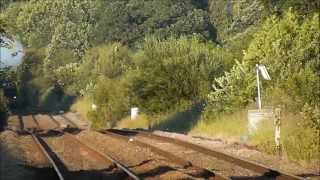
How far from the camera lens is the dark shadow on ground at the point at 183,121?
3697 centimetres

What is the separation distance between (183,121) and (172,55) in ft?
16.2

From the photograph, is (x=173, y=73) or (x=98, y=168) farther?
(x=173, y=73)

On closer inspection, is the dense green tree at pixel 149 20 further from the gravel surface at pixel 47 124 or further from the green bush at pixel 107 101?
the gravel surface at pixel 47 124

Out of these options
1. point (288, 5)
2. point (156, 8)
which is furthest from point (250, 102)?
point (156, 8)

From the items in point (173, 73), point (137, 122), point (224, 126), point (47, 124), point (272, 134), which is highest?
point (173, 73)

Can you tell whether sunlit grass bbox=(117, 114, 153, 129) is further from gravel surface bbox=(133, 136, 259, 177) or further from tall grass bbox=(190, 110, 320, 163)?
gravel surface bbox=(133, 136, 259, 177)

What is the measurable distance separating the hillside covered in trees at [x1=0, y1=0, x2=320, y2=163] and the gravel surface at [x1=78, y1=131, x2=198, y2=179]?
3.64 m

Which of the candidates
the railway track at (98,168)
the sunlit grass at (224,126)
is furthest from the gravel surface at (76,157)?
the sunlit grass at (224,126)

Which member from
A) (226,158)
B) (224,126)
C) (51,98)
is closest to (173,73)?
(224,126)

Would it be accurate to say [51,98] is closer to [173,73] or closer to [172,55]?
[172,55]

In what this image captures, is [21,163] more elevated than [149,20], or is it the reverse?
[149,20]

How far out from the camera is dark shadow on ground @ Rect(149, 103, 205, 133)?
1455 inches

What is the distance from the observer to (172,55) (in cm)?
4181

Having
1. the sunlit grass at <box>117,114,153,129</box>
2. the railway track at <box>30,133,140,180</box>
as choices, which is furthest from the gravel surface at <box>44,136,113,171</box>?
the sunlit grass at <box>117,114,153,129</box>
